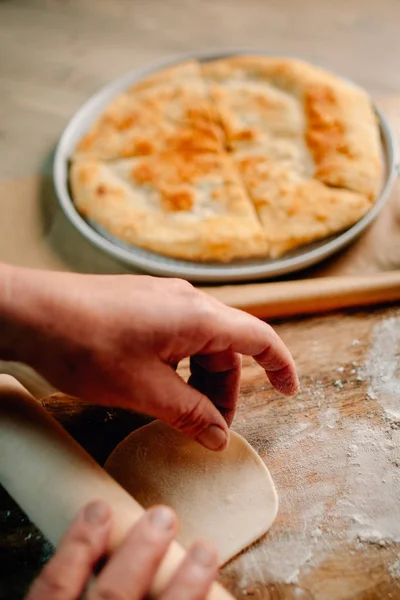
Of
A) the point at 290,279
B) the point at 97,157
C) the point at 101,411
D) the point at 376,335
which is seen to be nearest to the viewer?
the point at 101,411

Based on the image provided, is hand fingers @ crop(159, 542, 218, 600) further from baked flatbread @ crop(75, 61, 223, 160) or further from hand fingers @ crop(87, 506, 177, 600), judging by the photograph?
baked flatbread @ crop(75, 61, 223, 160)

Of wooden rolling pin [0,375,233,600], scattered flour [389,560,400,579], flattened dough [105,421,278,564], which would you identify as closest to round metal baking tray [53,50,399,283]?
flattened dough [105,421,278,564]

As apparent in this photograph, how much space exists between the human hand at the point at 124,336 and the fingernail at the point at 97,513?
15cm

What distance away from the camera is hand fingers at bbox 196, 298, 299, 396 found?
2.82 ft

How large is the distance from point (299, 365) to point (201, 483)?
345 mm

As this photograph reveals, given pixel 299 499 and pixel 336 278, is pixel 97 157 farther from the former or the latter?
pixel 299 499

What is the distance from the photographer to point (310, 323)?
1273 millimetres

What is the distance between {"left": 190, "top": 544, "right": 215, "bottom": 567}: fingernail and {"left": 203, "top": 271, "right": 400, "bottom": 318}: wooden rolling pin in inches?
24.3

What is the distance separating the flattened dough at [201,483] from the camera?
3.02 ft

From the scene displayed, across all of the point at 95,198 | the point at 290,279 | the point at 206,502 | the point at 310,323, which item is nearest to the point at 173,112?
the point at 95,198

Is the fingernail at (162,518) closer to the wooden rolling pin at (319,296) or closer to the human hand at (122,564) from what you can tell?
the human hand at (122,564)

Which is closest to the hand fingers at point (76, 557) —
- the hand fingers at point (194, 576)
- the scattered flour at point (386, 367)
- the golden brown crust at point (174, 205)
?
the hand fingers at point (194, 576)

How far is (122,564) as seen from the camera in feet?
2.37

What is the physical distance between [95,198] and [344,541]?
3.24 ft
